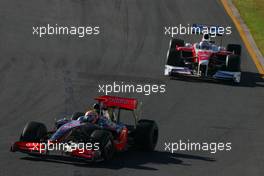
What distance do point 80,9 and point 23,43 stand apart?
608cm

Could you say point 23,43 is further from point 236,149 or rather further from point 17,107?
point 236,149

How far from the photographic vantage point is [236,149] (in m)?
23.1

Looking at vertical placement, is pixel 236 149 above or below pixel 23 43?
below

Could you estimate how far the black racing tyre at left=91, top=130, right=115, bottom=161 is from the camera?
20.6m

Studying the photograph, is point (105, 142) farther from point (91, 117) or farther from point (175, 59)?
point (175, 59)

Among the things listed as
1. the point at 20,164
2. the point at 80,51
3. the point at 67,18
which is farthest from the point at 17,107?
the point at 67,18
